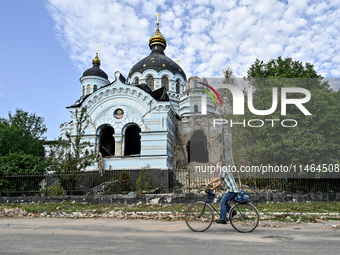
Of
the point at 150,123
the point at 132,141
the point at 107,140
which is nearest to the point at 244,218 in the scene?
the point at 150,123

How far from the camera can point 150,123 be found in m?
24.4

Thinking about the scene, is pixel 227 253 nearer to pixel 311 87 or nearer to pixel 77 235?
pixel 77 235

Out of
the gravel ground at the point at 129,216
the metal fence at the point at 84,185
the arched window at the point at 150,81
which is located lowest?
the gravel ground at the point at 129,216

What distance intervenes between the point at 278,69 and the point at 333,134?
7742 mm

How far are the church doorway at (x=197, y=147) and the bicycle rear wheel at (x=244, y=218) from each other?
22.7 metres

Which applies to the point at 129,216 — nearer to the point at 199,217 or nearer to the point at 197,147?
the point at 199,217

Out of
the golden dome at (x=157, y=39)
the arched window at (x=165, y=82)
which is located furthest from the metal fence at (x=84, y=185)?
the golden dome at (x=157, y=39)

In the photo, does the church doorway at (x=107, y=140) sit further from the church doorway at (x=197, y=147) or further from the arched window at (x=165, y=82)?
the arched window at (x=165, y=82)

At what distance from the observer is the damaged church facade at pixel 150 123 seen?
2381 centimetres

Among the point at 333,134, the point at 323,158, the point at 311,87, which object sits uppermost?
the point at 311,87

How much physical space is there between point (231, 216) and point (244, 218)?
28cm

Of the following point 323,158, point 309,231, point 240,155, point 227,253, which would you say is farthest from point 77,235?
point 240,155

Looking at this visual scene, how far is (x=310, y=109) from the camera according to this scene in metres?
15.7

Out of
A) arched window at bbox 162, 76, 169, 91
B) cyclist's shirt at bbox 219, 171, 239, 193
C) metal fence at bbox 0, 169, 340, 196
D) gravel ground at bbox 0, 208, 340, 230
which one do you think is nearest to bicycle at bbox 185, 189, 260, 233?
cyclist's shirt at bbox 219, 171, 239, 193
